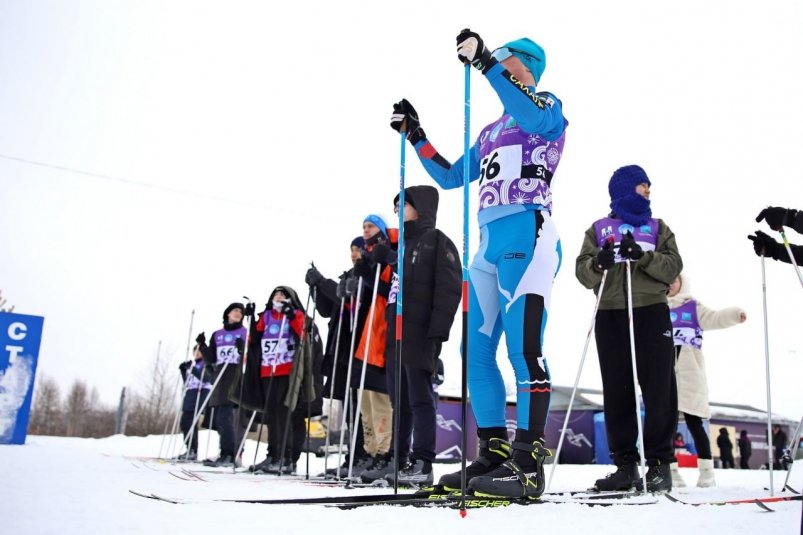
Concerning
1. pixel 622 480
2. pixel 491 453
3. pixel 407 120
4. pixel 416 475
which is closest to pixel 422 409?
pixel 416 475

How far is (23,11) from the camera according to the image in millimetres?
7543

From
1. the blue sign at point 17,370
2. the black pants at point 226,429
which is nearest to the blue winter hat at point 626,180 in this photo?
the black pants at point 226,429

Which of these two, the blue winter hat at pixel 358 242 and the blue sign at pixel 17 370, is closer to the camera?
the blue winter hat at pixel 358 242

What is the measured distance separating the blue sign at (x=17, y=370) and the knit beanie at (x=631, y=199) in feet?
24.6

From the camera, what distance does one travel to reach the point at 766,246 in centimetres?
370

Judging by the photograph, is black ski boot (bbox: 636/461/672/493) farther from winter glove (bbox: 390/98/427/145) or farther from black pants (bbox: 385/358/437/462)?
winter glove (bbox: 390/98/427/145)

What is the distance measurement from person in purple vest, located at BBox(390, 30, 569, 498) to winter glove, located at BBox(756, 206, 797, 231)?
1.28 m

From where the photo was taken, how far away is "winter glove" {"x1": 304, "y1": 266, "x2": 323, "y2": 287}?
5.61 meters

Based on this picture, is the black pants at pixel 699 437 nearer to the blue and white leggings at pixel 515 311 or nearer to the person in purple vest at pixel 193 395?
the blue and white leggings at pixel 515 311

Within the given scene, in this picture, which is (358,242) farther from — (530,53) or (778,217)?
(778,217)

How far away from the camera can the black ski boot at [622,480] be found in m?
3.34

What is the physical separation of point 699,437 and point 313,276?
3508 mm

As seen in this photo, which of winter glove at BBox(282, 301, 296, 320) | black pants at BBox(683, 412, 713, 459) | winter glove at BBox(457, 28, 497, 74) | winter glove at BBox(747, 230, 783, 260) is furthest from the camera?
winter glove at BBox(282, 301, 296, 320)

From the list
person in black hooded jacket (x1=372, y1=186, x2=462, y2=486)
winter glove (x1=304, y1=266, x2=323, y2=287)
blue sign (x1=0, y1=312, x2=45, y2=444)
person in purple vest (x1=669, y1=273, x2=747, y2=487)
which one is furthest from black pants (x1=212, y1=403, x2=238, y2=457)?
person in purple vest (x1=669, y1=273, x2=747, y2=487)
